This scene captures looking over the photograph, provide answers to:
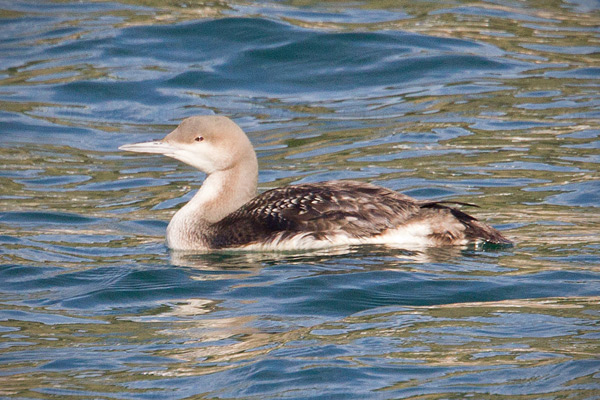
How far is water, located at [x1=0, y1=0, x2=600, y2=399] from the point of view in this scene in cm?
486

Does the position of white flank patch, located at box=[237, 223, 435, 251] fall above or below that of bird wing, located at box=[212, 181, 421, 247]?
below

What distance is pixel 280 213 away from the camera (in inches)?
273

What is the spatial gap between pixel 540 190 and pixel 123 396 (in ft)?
15.8

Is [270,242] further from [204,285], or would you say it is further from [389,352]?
[389,352]

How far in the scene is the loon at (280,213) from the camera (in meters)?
6.75

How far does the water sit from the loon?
13 centimetres

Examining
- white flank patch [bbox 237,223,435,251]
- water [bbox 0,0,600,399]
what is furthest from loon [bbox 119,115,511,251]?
water [bbox 0,0,600,399]

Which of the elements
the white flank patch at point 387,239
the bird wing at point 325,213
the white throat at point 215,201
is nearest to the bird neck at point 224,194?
the white throat at point 215,201

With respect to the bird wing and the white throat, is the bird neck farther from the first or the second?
the bird wing

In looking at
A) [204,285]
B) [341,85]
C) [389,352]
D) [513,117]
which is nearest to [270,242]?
[204,285]

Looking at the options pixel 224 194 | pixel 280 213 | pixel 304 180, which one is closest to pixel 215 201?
pixel 224 194

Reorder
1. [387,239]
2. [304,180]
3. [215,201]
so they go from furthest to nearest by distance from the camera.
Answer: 1. [304,180]
2. [215,201]
3. [387,239]

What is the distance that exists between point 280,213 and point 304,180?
2302mm

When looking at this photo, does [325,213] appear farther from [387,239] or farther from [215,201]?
[215,201]
